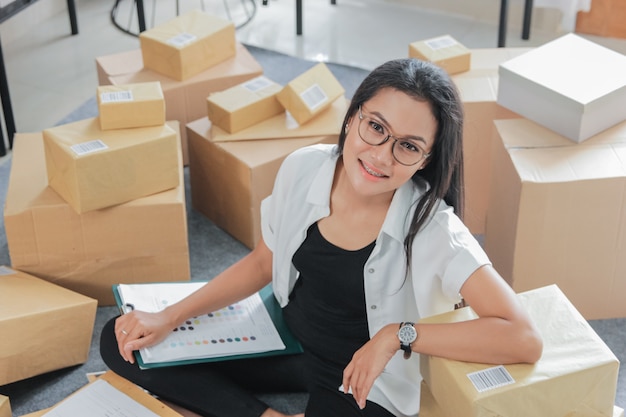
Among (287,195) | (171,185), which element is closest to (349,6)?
(171,185)

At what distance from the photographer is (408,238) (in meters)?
1.56

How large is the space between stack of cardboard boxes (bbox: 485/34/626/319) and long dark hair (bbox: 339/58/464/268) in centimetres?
46

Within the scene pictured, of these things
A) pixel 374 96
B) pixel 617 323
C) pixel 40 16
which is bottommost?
pixel 617 323

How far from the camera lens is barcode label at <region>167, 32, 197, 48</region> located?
2715 millimetres

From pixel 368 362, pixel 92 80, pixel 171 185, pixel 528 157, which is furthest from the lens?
pixel 92 80

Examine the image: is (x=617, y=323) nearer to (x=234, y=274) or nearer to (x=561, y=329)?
(x=561, y=329)

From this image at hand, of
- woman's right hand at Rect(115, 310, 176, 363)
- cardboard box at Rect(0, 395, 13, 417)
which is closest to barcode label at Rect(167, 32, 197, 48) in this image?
woman's right hand at Rect(115, 310, 176, 363)

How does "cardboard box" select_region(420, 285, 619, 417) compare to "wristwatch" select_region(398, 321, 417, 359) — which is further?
"wristwatch" select_region(398, 321, 417, 359)

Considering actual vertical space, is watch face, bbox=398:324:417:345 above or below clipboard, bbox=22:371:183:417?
above

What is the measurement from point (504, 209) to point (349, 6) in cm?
202

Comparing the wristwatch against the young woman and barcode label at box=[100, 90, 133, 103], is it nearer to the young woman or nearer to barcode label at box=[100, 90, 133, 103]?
the young woman

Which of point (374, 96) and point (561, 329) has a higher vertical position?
point (374, 96)

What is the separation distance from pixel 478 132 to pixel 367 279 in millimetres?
911

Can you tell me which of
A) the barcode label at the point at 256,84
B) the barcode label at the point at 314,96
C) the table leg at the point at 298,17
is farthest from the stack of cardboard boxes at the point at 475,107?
the table leg at the point at 298,17
